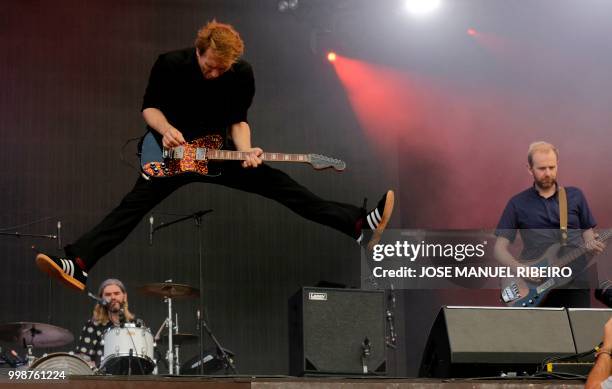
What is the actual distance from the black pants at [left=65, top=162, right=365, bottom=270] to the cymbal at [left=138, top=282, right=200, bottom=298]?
177cm

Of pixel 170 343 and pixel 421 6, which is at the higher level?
pixel 421 6

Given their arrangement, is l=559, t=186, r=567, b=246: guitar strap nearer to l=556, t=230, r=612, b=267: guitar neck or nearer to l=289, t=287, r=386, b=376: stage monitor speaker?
l=556, t=230, r=612, b=267: guitar neck

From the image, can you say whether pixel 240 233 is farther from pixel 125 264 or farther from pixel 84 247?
pixel 84 247

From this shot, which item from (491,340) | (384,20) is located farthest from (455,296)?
(491,340)

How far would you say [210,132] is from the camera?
19.7 ft

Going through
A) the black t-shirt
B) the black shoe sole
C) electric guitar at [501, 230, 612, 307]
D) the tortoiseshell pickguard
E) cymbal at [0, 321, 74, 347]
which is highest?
the black t-shirt

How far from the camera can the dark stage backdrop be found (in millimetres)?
8336

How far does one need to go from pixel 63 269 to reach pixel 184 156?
3.57 ft

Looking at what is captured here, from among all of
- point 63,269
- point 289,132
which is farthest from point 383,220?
point 289,132

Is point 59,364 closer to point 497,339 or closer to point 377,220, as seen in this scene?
point 377,220

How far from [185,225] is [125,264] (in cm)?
62

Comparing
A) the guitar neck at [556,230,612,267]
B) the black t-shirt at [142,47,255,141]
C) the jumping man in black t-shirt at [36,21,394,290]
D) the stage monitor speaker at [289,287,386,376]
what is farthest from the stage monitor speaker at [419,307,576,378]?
the black t-shirt at [142,47,255,141]

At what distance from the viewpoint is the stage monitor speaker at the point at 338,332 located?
193 inches

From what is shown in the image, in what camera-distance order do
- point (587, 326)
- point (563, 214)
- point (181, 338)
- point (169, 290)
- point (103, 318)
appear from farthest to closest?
point (181, 338) → point (103, 318) → point (169, 290) → point (563, 214) → point (587, 326)
